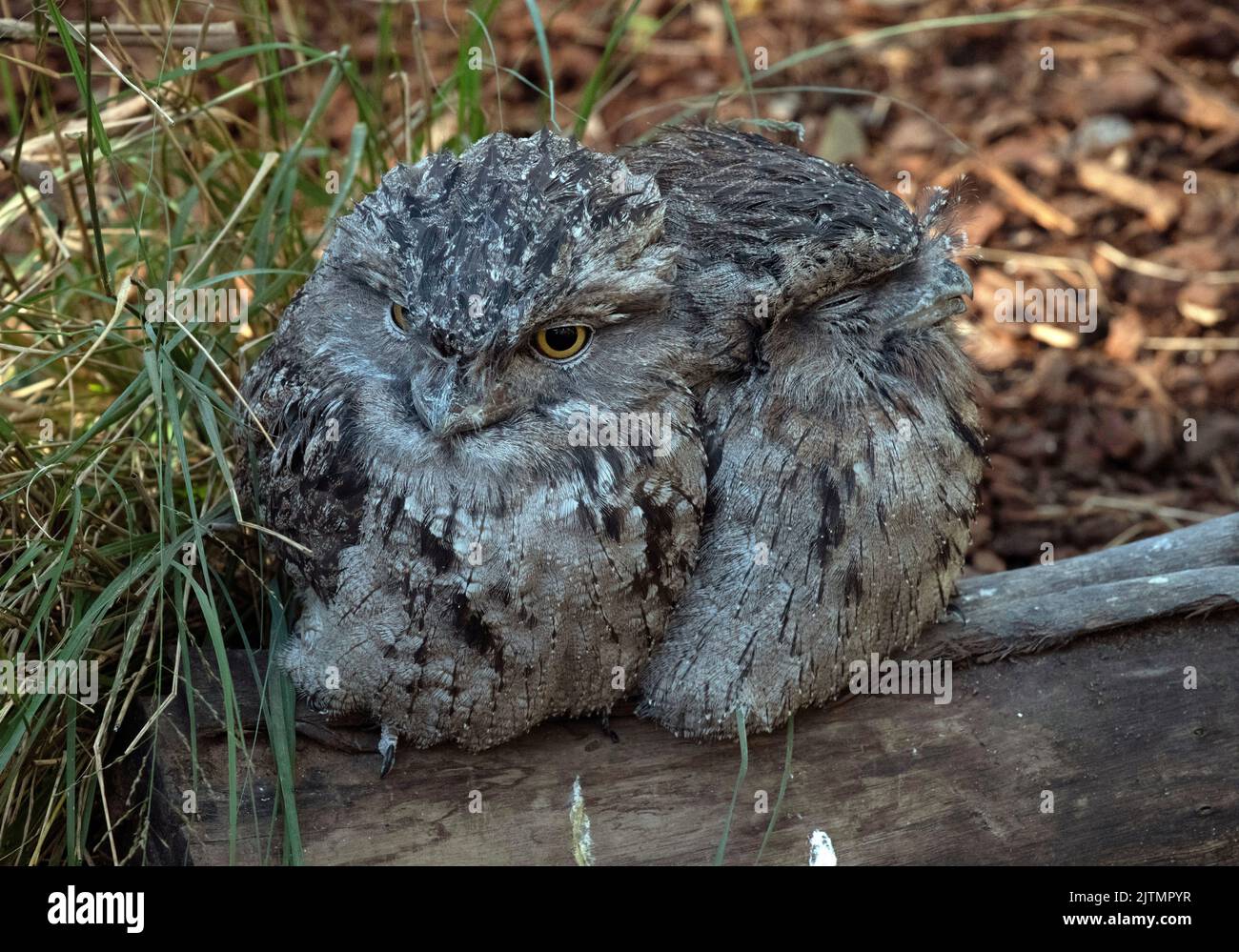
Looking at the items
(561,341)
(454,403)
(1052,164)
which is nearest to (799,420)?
(561,341)

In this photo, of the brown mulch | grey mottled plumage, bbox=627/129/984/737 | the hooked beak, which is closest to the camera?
the hooked beak

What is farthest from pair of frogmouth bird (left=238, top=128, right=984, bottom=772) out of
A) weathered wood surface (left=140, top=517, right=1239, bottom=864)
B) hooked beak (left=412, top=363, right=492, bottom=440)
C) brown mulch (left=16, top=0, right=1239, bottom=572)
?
brown mulch (left=16, top=0, right=1239, bottom=572)

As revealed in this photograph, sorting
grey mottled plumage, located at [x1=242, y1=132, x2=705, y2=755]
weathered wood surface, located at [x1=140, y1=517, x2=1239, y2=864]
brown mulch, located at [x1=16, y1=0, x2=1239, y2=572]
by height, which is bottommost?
weathered wood surface, located at [x1=140, y1=517, x2=1239, y2=864]

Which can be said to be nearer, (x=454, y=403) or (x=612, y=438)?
(x=454, y=403)

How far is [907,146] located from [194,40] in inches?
122

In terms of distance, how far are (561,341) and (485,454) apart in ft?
Result: 0.78

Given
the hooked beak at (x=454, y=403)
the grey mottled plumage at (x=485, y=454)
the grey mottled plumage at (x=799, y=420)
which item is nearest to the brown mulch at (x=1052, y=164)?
the grey mottled plumage at (x=799, y=420)

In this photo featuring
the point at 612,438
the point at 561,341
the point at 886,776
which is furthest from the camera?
the point at 886,776

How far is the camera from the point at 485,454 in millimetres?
2320

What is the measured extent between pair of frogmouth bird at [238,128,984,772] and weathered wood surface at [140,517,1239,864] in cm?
10

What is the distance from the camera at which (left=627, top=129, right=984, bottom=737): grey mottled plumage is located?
2.47 meters

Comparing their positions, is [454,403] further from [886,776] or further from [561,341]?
[886,776]

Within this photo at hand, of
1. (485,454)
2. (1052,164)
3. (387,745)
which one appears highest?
(1052,164)

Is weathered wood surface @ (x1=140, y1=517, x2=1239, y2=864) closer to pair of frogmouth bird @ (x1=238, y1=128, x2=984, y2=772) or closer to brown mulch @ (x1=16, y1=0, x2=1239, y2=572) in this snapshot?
pair of frogmouth bird @ (x1=238, y1=128, x2=984, y2=772)
